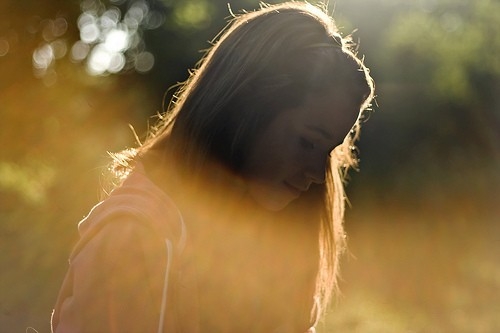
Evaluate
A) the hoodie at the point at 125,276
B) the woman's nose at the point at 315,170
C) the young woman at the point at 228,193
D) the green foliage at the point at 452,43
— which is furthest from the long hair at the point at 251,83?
the green foliage at the point at 452,43

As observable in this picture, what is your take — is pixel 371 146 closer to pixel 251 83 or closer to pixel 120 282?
pixel 251 83

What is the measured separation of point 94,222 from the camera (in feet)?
5.69

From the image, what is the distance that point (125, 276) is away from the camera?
169 cm

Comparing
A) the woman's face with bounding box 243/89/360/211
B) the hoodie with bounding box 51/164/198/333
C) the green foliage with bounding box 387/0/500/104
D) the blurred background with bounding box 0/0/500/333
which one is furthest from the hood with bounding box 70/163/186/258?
the green foliage with bounding box 387/0/500/104

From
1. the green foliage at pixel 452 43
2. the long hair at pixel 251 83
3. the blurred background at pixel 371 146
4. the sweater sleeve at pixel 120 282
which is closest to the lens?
the sweater sleeve at pixel 120 282

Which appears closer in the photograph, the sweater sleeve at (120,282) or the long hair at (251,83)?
the sweater sleeve at (120,282)

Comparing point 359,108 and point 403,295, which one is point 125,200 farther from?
point 403,295

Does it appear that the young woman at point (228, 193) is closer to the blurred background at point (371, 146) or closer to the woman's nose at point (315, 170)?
the woman's nose at point (315, 170)

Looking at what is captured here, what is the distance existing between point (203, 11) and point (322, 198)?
10242 millimetres

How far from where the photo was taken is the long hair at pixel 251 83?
201cm

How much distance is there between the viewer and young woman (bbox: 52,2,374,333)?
5.56 ft

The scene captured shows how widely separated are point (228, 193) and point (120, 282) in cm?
47

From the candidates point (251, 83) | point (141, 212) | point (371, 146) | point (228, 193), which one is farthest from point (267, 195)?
point (371, 146)

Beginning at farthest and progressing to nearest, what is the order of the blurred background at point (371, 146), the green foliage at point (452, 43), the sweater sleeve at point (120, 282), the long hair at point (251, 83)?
1. the green foliage at point (452, 43)
2. the blurred background at point (371, 146)
3. the long hair at point (251, 83)
4. the sweater sleeve at point (120, 282)
